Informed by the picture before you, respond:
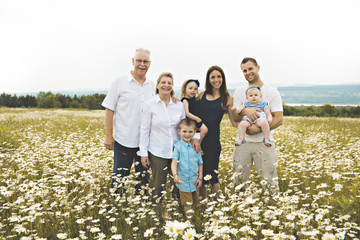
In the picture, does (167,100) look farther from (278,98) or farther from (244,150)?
(278,98)

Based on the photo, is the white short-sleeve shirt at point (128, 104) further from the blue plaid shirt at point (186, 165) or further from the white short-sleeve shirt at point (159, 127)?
the blue plaid shirt at point (186, 165)

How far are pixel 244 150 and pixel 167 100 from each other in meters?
1.59

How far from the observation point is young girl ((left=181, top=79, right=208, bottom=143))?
4164 millimetres

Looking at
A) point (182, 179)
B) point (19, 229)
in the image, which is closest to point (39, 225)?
point (19, 229)

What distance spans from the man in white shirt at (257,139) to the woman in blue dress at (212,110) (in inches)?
12.9

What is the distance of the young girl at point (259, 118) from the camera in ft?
13.1

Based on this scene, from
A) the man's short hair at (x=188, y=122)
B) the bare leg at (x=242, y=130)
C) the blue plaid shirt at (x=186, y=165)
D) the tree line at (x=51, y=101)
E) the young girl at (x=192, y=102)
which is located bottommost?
the blue plaid shirt at (x=186, y=165)

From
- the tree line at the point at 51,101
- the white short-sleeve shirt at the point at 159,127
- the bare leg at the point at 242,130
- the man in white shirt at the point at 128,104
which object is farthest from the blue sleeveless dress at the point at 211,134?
the tree line at the point at 51,101

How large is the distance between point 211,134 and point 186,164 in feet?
2.41

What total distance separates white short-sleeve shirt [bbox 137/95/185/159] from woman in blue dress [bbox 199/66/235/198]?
531 mm

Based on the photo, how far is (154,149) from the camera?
3.96 metres

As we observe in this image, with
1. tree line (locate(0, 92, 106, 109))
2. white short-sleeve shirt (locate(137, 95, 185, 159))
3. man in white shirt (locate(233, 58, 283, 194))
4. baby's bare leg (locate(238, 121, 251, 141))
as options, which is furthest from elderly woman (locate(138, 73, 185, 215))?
tree line (locate(0, 92, 106, 109))

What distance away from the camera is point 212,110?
166 inches

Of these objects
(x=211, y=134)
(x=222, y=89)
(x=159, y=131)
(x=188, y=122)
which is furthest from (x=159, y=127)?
(x=222, y=89)
